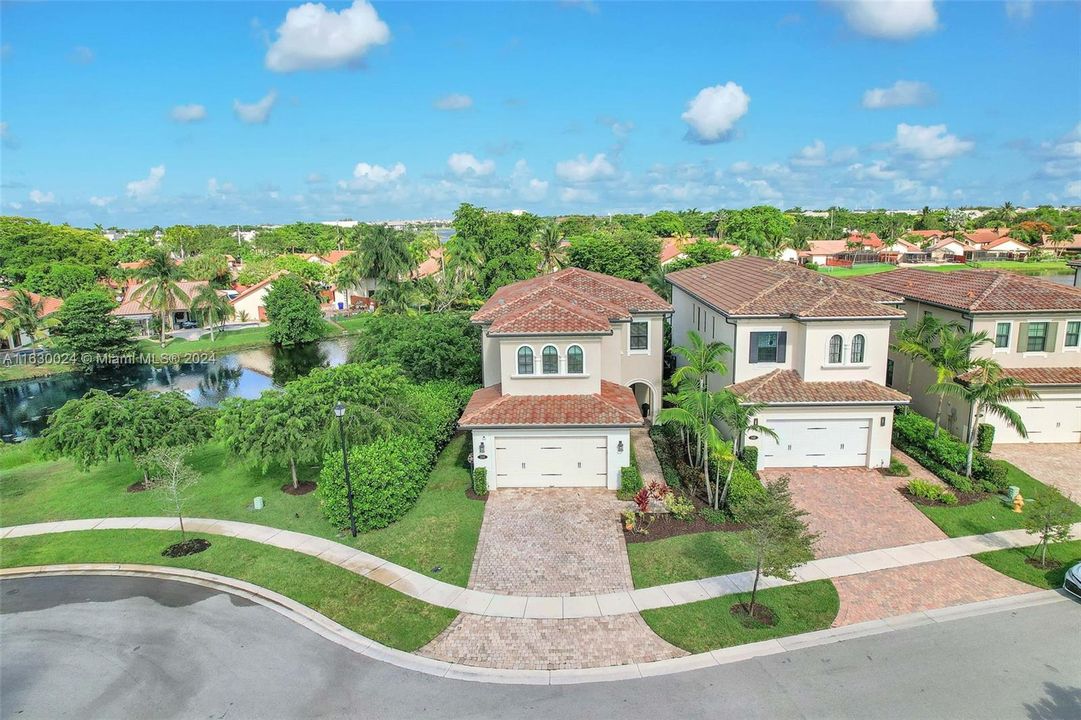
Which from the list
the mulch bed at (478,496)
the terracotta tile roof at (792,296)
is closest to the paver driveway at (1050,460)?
the terracotta tile roof at (792,296)

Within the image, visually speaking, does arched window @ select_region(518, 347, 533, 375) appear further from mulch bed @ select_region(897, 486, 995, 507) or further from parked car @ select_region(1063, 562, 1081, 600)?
parked car @ select_region(1063, 562, 1081, 600)

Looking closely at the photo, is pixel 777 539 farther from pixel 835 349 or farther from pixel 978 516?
pixel 835 349

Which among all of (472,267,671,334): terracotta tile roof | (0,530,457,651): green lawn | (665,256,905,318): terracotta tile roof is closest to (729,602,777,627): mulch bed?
(0,530,457,651): green lawn

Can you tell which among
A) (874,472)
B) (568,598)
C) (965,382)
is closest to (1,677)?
(568,598)

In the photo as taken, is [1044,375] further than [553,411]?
Yes

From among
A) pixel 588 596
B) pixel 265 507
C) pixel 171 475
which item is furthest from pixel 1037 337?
pixel 171 475

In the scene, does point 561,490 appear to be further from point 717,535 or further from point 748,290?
point 748,290
